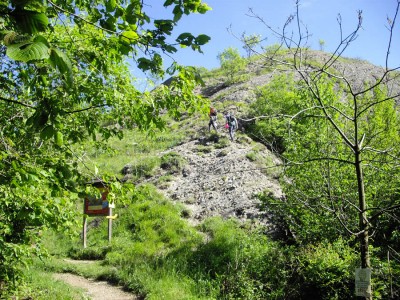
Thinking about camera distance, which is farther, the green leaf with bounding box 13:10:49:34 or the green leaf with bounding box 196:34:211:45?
the green leaf with bounding box 196:34:211:45

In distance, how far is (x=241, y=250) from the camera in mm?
10414

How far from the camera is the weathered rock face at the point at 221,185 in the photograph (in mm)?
16156

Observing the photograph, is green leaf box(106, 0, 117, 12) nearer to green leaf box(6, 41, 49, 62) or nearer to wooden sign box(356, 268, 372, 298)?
green leaf box(6, 41, 49, 62)

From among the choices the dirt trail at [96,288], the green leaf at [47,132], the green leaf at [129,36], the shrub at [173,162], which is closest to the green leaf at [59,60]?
the green leaf at [47,132]

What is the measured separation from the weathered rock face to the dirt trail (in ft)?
20.4

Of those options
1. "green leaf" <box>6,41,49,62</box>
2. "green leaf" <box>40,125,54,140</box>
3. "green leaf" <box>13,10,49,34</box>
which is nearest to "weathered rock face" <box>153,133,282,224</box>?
"green leaf" <box>40,125,54,140</box>

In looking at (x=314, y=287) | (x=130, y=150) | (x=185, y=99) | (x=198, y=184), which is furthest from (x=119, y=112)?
(x=130, y=150)

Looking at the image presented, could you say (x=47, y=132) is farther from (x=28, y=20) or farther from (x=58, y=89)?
(x=58, y=89)

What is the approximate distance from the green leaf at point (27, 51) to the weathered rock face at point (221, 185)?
45.2 feet

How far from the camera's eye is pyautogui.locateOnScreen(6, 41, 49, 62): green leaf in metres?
1.10

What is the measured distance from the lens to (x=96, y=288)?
994 cm

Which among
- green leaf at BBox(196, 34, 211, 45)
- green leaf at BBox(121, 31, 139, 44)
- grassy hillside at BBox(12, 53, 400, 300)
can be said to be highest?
green leaf at BBox(196, 34, 211, 45)

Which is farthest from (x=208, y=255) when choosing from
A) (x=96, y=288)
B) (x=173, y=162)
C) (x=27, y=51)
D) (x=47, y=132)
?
(x=27, y=51)

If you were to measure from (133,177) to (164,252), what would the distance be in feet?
32.8
